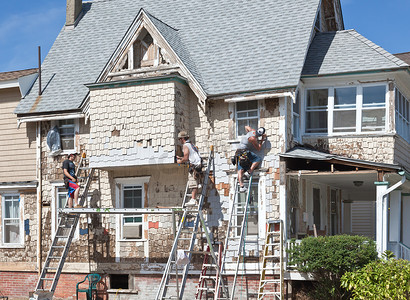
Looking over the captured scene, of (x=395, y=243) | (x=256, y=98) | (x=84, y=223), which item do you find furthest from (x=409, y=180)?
(x=84, y=223)

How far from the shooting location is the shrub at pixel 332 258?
17172 mm

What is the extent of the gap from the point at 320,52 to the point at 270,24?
1.93m

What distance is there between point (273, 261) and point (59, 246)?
6520 millimetres

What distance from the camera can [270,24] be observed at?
73.1ft

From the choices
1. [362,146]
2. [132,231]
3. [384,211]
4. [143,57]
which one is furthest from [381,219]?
[143,57]

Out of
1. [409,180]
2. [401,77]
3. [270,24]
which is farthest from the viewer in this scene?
[270,24]

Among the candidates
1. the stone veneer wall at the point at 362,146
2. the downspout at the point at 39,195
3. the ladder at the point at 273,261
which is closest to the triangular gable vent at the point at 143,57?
the downspout at the point at 39,195

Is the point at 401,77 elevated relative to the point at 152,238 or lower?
elevated

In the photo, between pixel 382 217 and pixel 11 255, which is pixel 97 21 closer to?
pixel 11 255

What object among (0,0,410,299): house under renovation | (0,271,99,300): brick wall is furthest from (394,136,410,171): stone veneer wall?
(0,271,99,300): brick wall

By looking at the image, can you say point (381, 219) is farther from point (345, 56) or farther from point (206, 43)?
point (206, 43)

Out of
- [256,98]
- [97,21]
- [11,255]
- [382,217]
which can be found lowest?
[11,255]

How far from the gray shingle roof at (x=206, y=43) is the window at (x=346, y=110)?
176 centimetres

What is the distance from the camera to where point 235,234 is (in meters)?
19.7
